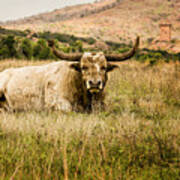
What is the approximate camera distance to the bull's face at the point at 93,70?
4.46m

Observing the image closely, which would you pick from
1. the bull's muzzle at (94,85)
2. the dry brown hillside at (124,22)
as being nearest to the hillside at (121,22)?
the dry brown hillside at (124,22)

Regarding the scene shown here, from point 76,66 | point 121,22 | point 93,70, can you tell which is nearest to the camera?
point 93,70

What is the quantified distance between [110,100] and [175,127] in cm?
288

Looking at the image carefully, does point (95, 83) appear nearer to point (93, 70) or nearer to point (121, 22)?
point (93, 70)

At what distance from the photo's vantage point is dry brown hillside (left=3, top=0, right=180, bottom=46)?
78.1 metres

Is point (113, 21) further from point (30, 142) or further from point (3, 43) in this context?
point (30, 142)

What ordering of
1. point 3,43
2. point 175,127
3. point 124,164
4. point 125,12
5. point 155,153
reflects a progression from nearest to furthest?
point 124,164 → point 155,153 → point 175,127 → point 3,43 → point 125,12

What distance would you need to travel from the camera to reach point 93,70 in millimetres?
4574

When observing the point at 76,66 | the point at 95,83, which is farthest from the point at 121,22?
the point at 95,83

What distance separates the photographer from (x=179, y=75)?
27.7 ft

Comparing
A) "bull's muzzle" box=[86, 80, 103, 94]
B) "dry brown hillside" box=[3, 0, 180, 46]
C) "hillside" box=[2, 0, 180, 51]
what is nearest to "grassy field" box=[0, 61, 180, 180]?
"bull's muzzle" box=[86, 80, 103, 94]

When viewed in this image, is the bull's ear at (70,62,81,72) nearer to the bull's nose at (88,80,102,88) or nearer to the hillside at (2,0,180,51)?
the bull's nose at (88,80,102,88)

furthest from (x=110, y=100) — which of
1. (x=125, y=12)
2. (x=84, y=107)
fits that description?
(x=125, y=12)

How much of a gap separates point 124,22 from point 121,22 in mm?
1115
